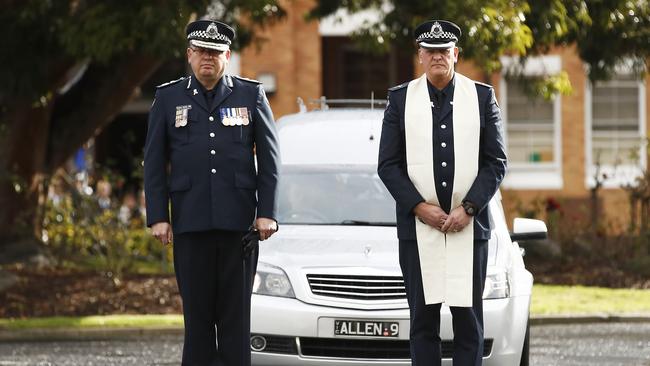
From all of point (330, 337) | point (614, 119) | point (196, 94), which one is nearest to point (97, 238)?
point (330, 337)

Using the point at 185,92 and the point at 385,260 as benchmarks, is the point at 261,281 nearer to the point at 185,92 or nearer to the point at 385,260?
the point at 385,260

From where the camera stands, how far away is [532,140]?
30219mm

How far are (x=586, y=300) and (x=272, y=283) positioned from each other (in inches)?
291

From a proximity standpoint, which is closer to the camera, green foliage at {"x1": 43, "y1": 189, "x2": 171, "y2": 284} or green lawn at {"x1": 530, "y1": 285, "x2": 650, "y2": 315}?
green lawn at {"x1": 530, "y1": 285, "x2": 650, "y2": 315}

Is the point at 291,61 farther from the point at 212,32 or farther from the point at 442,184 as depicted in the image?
the point at 212,32

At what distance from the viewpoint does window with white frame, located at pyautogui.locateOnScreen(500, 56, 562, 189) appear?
1181 inches

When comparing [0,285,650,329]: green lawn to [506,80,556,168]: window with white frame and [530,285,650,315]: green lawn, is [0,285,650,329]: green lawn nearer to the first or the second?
[530,285,650,315]: green lawn

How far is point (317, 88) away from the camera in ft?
97.9

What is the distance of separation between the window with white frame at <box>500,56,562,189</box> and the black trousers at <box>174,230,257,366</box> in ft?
74.5

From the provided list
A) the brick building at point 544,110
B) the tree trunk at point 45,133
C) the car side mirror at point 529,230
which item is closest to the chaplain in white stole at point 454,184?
the car side mirror at point 529,230

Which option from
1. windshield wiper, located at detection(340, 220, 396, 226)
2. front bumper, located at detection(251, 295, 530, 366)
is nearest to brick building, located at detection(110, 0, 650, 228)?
windshield wiper, located at detection(340, 220, 396, 226)

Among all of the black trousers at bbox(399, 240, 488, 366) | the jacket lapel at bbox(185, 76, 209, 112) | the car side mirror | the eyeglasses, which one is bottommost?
the black trousers at bbox(399, 240, 488, 366)

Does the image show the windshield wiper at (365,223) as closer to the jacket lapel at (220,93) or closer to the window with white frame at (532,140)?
the jacket lapel at (220,93)

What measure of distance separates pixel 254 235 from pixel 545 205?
13891mm
